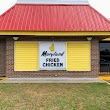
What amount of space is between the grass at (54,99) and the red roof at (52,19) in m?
4.82

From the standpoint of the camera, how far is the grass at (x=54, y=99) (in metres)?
7.83

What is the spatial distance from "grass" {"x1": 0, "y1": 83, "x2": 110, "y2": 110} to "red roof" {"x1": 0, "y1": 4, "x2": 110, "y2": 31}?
4816mm

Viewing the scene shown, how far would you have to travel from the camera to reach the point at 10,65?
593 inches

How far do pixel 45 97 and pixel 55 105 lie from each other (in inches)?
52.8

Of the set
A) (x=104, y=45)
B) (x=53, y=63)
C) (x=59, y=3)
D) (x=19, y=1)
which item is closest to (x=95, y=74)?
(x=53, y=63)

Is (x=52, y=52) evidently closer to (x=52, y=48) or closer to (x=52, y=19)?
(x=52, y=48)

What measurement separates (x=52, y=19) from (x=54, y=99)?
7.67m

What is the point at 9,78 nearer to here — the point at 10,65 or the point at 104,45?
the point at 10,65

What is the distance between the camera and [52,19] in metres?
15.5

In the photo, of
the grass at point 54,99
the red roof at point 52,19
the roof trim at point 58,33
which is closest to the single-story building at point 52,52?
the red roof at point 52,19

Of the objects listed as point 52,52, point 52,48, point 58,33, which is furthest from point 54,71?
point 58,33

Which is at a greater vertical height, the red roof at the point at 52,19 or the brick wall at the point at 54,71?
the red roof at the point at 52,19

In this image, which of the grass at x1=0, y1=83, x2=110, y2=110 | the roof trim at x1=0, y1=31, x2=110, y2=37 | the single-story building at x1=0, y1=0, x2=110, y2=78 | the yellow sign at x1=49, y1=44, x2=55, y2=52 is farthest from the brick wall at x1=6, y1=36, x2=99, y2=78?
the grass at x1=0, y1=83, x2=110, y2=110

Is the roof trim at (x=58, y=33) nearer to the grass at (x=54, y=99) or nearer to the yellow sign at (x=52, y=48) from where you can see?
the yellow sign at (x=52, y=48)
